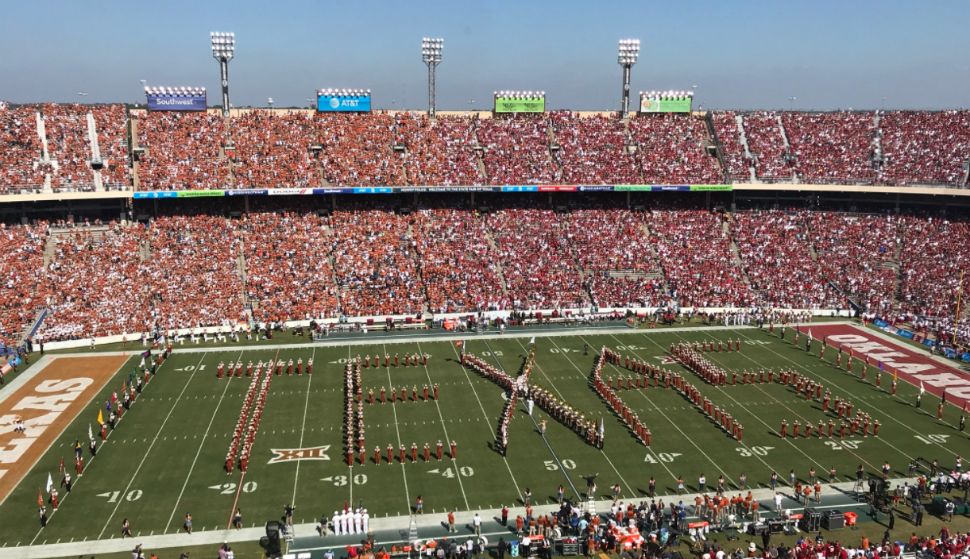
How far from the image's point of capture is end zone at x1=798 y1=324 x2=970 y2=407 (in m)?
35.0

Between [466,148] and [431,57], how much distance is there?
27.5ft

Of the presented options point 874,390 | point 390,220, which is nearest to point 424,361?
point 390,220

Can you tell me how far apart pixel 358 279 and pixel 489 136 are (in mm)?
16955

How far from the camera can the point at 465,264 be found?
160ft

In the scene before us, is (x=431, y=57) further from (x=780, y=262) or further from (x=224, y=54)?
(x=780, y=262)

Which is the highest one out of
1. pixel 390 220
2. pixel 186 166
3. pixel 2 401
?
pixel 186 166

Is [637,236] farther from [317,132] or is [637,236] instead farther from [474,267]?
[317,132]

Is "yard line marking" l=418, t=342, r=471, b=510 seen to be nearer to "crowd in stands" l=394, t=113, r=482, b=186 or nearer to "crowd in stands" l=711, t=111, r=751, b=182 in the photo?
"crowd in stands" l=394, t=113, r=482, b=186

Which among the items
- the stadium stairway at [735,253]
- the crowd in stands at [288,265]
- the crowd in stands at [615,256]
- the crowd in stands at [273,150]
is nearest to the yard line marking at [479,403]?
the crowd in stands at [288,265]

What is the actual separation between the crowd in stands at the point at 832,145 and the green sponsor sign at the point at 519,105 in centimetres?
1914

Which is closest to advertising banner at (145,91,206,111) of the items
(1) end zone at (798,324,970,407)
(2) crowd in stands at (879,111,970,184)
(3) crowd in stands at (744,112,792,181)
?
(3) crowd in stands at (744,112,792,181)

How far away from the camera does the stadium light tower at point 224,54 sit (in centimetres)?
5441

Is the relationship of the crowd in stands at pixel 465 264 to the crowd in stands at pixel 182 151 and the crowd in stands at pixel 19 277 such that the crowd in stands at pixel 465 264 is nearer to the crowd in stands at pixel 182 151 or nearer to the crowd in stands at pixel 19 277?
the crowd in stands at pixel 19 277

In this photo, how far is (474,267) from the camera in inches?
1912
